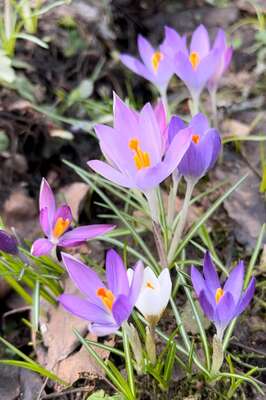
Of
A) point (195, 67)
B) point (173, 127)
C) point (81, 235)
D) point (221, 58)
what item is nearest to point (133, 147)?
point (173, 127)

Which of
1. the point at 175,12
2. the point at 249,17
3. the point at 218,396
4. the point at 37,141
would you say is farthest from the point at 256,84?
the point at 218,396

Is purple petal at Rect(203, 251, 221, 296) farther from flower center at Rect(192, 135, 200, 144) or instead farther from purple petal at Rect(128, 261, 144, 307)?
flower center at Rect(192, 135, 200, 144)

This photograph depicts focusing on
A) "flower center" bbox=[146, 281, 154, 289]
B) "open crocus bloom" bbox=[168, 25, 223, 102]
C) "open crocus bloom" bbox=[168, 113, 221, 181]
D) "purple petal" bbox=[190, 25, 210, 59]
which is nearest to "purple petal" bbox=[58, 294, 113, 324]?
"flower center" bbox=[146, 281, 154, 289]

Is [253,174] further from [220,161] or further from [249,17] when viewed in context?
[249,17]

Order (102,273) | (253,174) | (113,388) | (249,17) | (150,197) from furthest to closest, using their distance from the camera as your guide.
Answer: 1. (249,17)
2. (253,174)
3. (102,273)
4. (113,388)
5. (150,197)

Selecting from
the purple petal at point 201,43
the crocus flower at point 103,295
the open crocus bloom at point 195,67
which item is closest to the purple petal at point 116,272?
the crocus flower at point 103,295

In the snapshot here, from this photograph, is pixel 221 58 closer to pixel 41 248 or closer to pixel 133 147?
pixel 133 147

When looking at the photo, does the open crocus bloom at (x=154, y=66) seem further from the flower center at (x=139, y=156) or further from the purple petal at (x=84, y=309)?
the purple petal at (x=84, y=309)
